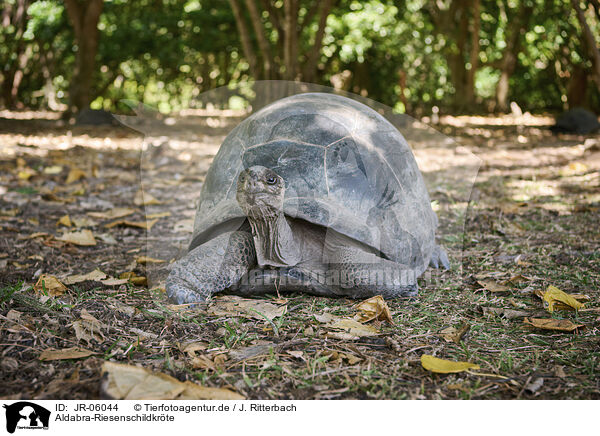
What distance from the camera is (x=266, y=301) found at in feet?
8.31

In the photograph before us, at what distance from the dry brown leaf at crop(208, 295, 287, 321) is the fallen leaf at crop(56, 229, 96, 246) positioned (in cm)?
139

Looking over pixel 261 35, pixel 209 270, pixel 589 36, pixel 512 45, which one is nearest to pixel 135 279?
pixel 209 270

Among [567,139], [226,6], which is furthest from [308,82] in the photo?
[226,6]

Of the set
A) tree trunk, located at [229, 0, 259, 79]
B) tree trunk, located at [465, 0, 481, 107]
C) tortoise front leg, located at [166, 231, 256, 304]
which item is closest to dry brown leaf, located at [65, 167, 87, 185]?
tortoise front leg, located at [166, 231, 256, 304]

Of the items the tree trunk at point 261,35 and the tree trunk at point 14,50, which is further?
the tree trunk at point 14,50

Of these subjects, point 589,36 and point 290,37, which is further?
point 290,37

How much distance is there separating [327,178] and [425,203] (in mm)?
743

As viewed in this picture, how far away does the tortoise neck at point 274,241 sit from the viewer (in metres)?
2.42

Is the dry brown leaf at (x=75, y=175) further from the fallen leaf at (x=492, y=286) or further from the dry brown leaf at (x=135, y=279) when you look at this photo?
the fallen leaf at (x=492, y=286)

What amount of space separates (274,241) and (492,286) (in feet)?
3.81

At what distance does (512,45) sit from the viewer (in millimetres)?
14336

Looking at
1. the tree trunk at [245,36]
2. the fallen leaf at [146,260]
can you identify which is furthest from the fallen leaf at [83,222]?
the tree trunk at [245,36]

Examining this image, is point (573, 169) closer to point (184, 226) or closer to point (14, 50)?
point (184, 226)

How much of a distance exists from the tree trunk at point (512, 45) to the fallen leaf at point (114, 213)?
11947 millimetres
